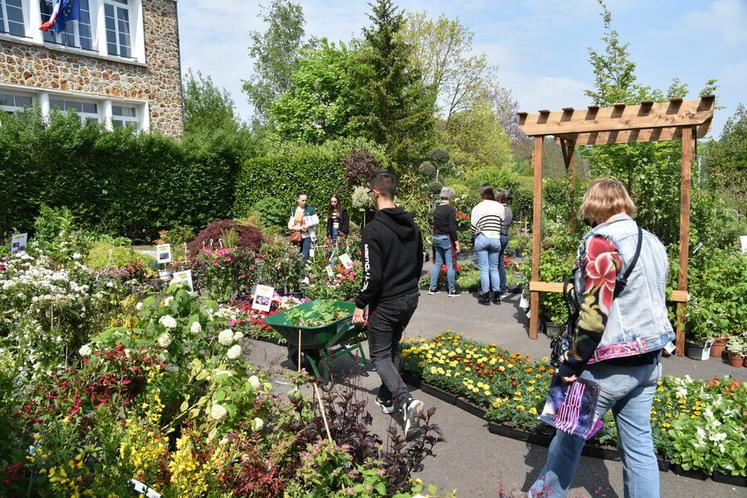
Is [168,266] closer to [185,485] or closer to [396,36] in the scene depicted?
[185,485]

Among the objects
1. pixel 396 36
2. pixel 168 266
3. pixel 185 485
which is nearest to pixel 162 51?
pixel 396 36

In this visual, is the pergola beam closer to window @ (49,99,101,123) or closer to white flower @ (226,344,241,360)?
white flower @ (226,344,241,360)

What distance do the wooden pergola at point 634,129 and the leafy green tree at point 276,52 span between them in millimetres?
32405

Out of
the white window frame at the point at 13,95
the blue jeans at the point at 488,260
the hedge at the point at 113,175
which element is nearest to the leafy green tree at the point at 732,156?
the blue jeans at the point at 488,260

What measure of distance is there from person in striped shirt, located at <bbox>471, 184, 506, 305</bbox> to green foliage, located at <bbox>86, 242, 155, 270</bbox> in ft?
17.8

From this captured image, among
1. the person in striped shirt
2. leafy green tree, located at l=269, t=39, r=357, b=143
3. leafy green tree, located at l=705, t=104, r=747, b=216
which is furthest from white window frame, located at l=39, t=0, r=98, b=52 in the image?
leafy green tree, located at l=705, t=104, r=747, b=216

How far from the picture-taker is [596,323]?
2.54 meters

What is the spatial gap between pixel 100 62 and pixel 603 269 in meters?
17.2

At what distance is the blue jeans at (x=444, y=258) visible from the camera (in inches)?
339

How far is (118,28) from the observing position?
1617 centimetres

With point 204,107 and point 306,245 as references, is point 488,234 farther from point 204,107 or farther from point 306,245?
point 204,107

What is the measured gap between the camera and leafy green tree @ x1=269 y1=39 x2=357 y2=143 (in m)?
25.2

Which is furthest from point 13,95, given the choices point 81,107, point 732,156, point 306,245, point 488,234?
point 732,156

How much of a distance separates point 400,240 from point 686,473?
2590 millimetres
